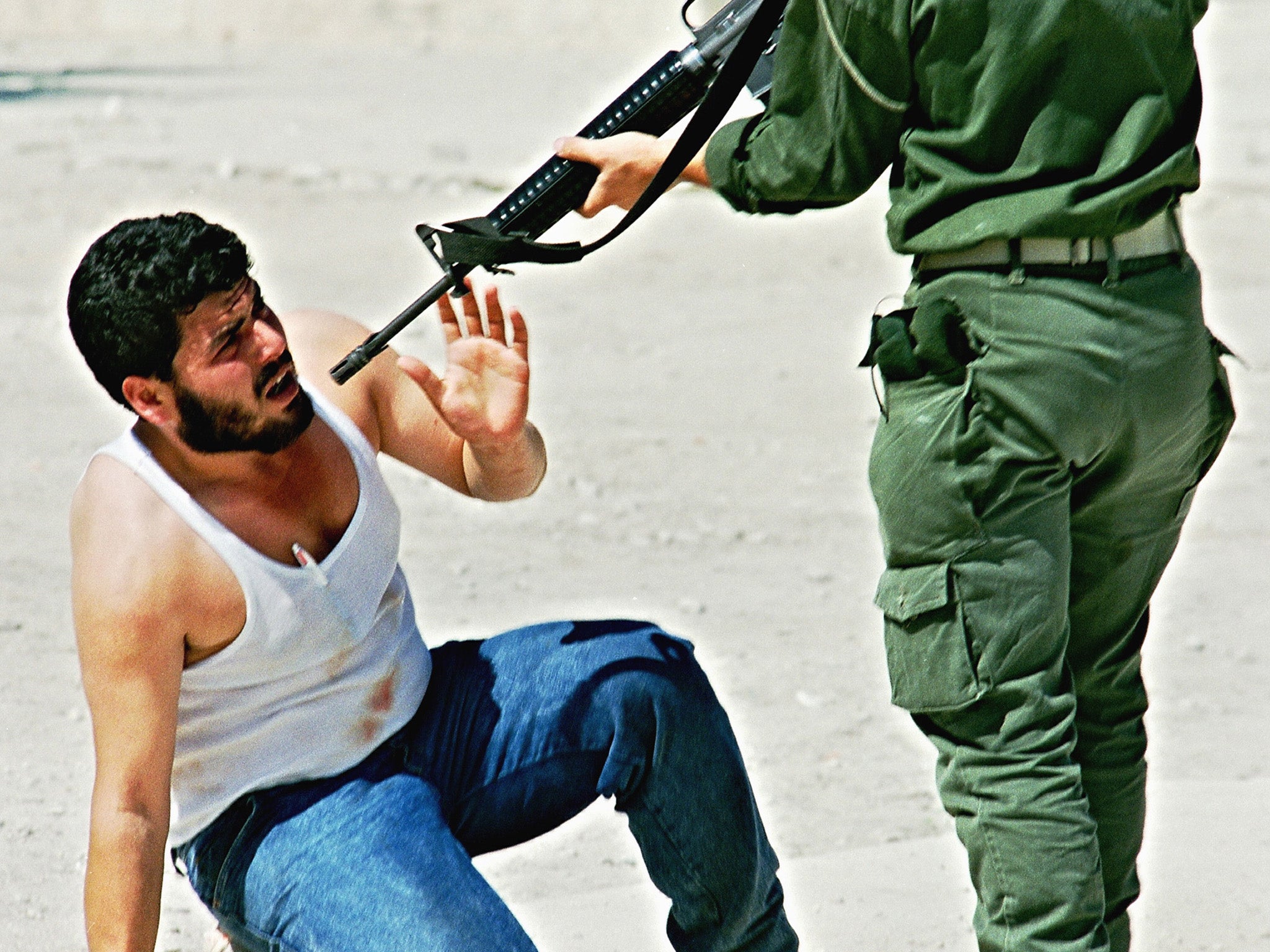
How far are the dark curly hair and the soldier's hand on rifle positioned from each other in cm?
53

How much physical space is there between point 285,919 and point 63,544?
11.0 ft

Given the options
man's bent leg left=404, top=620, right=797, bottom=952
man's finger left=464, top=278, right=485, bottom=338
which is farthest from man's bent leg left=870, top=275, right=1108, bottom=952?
man's finger left=464, top=278, right=485, bottom=338

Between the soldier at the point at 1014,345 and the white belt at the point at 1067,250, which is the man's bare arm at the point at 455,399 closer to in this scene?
the soldier at the point at 1014,345

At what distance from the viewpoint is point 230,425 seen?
2.35 metres

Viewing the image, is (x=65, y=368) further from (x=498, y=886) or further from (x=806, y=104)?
(x=806, y=104)

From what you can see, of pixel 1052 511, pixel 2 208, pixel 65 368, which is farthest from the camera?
pixel 2 208

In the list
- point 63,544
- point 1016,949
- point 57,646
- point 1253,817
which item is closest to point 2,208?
point 63,544

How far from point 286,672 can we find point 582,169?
2.65 ft

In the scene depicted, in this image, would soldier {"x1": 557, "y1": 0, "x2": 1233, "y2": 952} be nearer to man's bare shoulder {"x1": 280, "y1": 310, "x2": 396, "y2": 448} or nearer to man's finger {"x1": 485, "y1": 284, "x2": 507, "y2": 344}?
man's finger {"x1": 485, "y1": 284, "x2": 507, "y2": 344}

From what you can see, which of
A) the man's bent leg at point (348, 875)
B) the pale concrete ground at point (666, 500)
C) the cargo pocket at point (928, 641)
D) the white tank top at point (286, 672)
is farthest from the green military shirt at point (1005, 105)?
the pale concrete ground at point (666, 500)

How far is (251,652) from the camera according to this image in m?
2.35

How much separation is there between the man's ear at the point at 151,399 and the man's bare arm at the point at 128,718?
0.15 m

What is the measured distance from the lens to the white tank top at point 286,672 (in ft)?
7.70

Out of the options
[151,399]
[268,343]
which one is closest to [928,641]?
[268,343]
